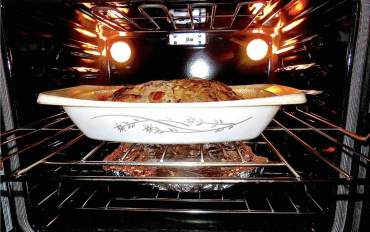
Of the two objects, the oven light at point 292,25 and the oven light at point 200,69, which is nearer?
the oven light at point 292,25

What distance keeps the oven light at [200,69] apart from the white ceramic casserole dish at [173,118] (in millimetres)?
832

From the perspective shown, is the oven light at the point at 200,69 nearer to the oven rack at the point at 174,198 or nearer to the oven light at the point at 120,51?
the oven light at the point at 120,51

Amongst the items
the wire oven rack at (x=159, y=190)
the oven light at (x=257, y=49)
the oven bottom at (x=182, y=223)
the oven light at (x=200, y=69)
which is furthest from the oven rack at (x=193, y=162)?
the oven light at (x=200, y=69)

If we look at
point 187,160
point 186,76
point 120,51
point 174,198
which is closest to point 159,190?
point 174,198

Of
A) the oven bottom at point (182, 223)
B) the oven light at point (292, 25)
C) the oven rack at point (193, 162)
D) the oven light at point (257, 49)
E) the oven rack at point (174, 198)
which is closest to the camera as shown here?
the oven rack at point (193, 162)

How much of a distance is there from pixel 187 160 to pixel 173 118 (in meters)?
0.41

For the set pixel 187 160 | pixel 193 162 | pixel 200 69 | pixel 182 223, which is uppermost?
pixel 200 69

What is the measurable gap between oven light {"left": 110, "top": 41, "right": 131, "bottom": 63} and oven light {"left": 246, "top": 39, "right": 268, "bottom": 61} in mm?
689

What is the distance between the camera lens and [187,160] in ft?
3.64

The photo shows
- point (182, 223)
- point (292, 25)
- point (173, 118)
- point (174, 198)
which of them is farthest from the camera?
point (292, 25)

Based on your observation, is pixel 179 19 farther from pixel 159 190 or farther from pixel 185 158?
pixel 159 190

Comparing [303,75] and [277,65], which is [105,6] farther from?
[277,65]

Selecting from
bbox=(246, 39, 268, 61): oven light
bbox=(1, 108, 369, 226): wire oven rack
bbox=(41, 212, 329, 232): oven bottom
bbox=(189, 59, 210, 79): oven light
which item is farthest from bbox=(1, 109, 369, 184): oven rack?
bbox=(189, 59, 210, 79): oven light

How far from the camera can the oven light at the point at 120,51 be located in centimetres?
158
